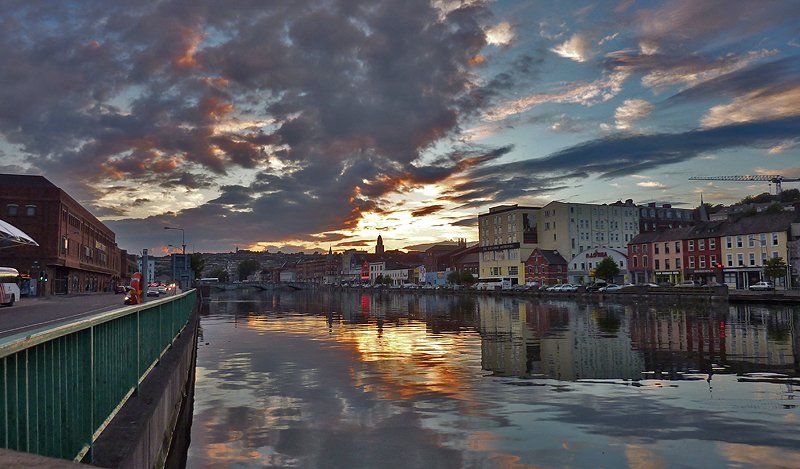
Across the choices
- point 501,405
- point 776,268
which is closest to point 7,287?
point 501,405

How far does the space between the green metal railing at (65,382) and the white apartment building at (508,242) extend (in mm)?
156340

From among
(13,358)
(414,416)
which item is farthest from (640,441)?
(13,358)

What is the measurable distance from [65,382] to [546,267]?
146381 millimetres

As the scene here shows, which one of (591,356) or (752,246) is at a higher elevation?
(752,246)

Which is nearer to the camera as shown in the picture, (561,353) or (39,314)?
(561,353)

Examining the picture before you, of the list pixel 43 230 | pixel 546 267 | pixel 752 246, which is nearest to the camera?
pixel 43 230

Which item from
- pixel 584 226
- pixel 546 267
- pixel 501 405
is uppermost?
pixel 584 226

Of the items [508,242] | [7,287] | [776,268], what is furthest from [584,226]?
[7,287]

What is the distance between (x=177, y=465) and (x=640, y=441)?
940 centimetres

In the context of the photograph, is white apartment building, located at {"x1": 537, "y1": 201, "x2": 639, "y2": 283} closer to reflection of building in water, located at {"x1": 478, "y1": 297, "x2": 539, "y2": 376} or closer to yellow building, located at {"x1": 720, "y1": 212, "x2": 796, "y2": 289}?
yellow building, located at {"x1": 720, "y1": 212, "x2": 796, "y2": 289}

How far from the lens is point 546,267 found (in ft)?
483

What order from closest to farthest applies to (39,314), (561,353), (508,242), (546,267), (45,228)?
(561,353) < (39,314) < (45,228) < (546,267) < (508,242)

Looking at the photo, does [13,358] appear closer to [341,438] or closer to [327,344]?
[341,438]

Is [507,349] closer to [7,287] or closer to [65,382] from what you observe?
[65,382]
